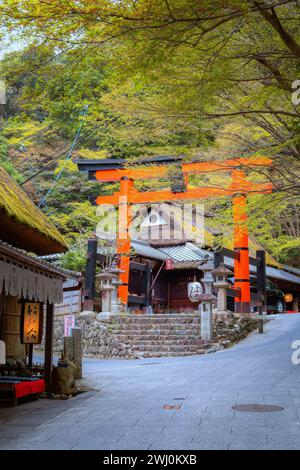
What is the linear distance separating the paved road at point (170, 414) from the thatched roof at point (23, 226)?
3.10m

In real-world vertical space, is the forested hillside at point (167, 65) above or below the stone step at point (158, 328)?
above

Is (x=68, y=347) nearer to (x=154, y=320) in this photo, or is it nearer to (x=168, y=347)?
(x=168, y=347)

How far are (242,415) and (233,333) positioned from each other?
12.5 metres

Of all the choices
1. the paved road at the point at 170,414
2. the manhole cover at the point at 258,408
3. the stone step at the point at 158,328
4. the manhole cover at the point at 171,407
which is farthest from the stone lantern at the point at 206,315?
the manhole cover at the point at 258,408

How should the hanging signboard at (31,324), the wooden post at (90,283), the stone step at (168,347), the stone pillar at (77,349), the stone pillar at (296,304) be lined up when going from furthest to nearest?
the stone pillar at (296,304)
the wooden post at (90,283)
the stone step at (168,347)
the stone pillar at (77,349)
the hanging signboard at (31,324)

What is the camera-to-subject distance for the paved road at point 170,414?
5.70 m

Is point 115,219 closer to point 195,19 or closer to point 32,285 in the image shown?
point 32,285

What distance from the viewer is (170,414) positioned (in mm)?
7281

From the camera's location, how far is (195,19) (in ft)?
18.2

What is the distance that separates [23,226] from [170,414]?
13.2 ft

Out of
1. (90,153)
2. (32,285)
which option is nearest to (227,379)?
(32,285)

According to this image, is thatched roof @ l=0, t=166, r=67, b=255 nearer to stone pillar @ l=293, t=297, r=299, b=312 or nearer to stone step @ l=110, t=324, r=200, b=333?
stone step @ l=110, t=324, r=200, b=333

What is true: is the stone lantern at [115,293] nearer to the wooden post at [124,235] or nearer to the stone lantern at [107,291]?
the stone lantern at [107,291]
